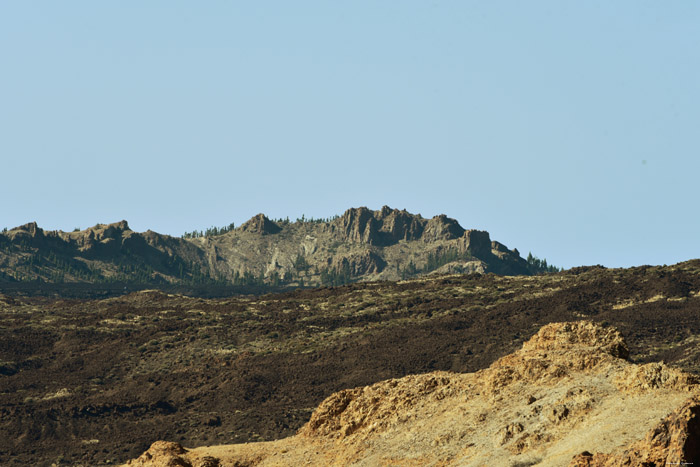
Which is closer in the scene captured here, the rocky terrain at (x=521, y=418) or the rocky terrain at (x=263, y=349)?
the rocky terrain at (x=521, y=418)

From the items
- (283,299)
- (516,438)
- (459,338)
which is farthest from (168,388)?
(516,438)

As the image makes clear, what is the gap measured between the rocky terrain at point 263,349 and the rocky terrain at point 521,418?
5206 centimetres

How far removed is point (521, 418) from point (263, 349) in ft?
328

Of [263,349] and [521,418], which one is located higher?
[263,349]

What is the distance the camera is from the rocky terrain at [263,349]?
101000 mm

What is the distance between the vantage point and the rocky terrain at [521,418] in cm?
2967

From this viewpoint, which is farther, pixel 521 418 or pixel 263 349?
pixel 263 349

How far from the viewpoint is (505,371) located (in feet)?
126

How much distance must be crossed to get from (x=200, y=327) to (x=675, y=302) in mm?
64220

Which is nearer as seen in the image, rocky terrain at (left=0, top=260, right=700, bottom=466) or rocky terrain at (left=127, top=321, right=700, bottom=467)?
rocky terrain at (left=127, top=321, right=700, bottom=467)

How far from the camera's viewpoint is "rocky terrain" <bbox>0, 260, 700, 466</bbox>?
331 ft

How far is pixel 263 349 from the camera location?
133 metres

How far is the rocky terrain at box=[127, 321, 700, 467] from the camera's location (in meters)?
29.7

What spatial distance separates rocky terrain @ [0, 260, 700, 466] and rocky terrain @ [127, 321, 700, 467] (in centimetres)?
5206
